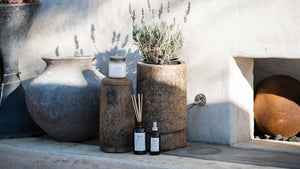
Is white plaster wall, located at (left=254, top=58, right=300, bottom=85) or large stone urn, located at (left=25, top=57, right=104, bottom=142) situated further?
white plaster wall, located at (left=254, top=58, right=300, bottom=85)

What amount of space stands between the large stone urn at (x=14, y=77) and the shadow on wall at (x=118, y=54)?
1.87ft

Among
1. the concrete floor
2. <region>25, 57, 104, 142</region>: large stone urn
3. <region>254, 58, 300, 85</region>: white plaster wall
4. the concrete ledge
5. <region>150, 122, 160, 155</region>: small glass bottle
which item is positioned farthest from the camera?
<region>254, 58, 300, 85</region>: white plaster wall

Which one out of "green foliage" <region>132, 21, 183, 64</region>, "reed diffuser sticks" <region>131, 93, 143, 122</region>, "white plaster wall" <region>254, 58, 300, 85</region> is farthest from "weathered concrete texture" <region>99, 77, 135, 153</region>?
"white plaster wall" <region>254, 58, 300, 85</region>

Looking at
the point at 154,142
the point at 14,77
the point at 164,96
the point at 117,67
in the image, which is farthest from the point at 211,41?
the point at 14,77

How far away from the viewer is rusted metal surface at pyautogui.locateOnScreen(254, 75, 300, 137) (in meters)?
3.23

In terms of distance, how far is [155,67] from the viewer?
285 cm

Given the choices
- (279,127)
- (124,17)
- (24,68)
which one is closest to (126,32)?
(124,17)

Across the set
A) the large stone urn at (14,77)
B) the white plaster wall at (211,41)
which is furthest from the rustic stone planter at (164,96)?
the large stone urn at (14,77)

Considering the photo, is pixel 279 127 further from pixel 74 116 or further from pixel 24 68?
pixel 24 68

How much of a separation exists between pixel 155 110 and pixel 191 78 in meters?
0.49

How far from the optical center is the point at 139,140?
2.79m

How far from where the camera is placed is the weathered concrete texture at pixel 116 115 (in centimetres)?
281

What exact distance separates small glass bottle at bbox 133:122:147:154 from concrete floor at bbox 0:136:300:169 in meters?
0.05

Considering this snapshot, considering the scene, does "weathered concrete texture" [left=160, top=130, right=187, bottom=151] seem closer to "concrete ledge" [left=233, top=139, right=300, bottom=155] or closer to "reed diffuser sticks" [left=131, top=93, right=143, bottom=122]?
"reed diffuser sticks" [left=131, top=93, right=143, bottom=122]
